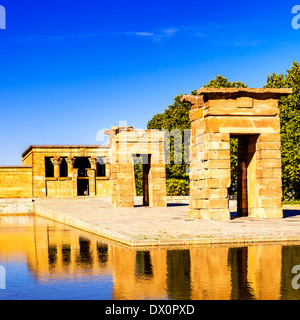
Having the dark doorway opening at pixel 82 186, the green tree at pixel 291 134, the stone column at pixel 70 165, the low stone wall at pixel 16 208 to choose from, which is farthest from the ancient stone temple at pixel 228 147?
the dark doorway opening at pixel 82 186

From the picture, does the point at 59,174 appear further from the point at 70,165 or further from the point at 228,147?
the point at 228,147

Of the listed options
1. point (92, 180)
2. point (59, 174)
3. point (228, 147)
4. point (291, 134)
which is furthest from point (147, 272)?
point (59, 174)

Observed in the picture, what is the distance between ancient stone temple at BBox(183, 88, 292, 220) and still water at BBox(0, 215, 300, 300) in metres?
5.98

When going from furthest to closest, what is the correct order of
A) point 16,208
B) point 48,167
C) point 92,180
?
point 48,167 → point 92,180 → point 16,208

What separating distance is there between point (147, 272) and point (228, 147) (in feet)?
32.1

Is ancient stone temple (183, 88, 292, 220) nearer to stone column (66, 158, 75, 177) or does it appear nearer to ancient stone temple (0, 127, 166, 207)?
ancient stone temple (0, 127, 166, 207)

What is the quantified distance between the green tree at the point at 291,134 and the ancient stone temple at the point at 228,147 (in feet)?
39.9

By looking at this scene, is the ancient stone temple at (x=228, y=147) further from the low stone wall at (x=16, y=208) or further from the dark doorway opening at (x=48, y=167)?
the dark doorway opening at (x=48, y=167)

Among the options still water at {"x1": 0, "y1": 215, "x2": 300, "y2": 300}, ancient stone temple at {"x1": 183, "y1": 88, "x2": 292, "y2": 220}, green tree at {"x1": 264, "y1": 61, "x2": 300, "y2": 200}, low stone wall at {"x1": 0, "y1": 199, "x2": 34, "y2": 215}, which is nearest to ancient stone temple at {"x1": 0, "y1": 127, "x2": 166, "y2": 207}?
low stone wall at {"x1": 0, "y1": 199, "x2": 34, "y2": 215}

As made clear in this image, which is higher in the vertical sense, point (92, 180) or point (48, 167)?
point (48, 167)

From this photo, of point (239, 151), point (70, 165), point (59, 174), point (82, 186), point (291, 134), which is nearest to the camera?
point (239, 151)

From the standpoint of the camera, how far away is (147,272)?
8219 mm
